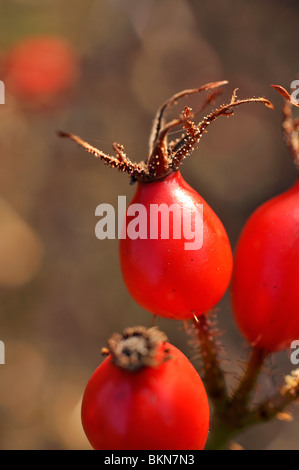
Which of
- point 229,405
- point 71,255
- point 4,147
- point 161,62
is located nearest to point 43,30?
point 4,147

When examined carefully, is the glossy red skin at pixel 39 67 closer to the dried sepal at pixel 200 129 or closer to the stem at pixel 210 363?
the dried sepal at pixel 200 129

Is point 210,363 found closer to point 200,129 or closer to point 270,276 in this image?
point 270,276

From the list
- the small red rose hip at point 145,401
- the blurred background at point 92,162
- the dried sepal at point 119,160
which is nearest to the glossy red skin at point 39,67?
the blurred background at point 92,162

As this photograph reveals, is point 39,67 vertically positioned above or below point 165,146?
above

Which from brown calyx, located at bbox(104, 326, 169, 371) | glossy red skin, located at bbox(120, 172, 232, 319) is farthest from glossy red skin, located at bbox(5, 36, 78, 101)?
brown calyx, located at bbox(104, 326, 169, 371)

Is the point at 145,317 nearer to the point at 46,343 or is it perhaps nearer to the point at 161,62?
the point at 46,343

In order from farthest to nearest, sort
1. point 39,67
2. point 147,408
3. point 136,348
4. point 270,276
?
point 39,67 → point 270,276 → point 136,348 → point 147,408

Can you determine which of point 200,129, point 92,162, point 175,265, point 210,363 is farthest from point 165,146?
point 92,162
